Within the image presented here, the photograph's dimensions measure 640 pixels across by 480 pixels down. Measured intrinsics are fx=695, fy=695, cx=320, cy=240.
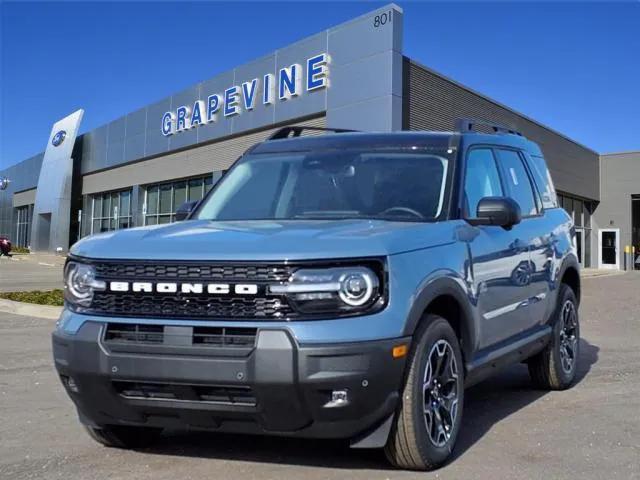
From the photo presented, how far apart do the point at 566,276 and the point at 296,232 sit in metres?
3.75

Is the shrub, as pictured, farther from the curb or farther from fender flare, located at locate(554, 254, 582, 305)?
fender flare, located at locate(554, 254, 582, 305)

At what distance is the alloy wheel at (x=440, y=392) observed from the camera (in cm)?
378

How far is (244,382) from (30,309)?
33.1ft

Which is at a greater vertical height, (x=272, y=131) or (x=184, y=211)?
(x=272, y=131)

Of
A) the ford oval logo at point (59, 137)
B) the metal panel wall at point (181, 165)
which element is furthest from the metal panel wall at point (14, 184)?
the metal panel wall at point (181, 165)

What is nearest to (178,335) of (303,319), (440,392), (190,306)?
(190,306)

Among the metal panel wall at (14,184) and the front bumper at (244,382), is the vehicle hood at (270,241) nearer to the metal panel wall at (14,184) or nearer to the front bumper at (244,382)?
the front bumper at (244,382)

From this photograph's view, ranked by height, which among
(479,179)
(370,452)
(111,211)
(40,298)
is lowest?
(370,452)

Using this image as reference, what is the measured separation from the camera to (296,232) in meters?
3.60

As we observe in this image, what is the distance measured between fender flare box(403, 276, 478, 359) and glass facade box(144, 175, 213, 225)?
2421cm

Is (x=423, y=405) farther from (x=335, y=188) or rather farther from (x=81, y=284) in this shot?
(x=81, y=284)

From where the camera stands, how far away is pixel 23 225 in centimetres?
5816

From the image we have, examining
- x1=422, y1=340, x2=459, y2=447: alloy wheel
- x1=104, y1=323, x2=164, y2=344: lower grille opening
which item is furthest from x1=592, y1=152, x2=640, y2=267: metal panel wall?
x1=104, y1=323, x2=164, y2=344: lower grille opening

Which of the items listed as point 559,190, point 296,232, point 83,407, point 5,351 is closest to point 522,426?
point 296,232
